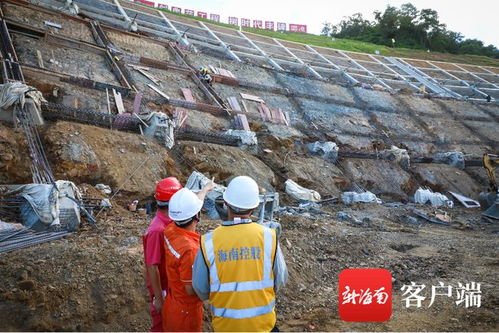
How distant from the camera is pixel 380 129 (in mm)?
18172

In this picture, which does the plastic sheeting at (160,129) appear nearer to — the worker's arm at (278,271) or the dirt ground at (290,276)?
the dirt ground at (290,276)

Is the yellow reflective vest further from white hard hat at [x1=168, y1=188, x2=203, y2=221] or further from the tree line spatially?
the tree line

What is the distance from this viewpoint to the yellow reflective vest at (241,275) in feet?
7.22

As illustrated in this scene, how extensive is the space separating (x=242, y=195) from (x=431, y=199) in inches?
540

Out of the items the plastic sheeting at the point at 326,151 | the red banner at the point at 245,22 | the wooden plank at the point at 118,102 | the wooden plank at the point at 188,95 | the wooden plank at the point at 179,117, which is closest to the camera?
the wooden plank at the point at 118,102

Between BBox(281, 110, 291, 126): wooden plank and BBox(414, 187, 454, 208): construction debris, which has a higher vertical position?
BBox(281, 110, 291, 126): wooden plank

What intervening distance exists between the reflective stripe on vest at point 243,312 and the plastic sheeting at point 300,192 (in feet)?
28.5

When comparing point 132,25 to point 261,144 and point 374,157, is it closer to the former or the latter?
point 261,144

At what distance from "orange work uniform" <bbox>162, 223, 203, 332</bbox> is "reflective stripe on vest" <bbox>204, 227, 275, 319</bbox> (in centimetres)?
37

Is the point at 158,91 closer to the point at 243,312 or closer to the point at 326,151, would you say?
the point at 326,151

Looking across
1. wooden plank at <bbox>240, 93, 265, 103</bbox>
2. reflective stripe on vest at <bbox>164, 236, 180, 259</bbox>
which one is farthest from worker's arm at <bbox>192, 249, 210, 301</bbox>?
wooden plank at <bbox>240, 93, 265, 103</bbox>

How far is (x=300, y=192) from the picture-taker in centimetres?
1093

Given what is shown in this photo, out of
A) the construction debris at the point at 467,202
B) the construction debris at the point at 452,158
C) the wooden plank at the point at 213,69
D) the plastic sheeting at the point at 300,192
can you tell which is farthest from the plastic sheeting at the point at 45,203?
the construction debris at the point at 452,158

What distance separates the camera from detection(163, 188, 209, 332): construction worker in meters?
2.59
